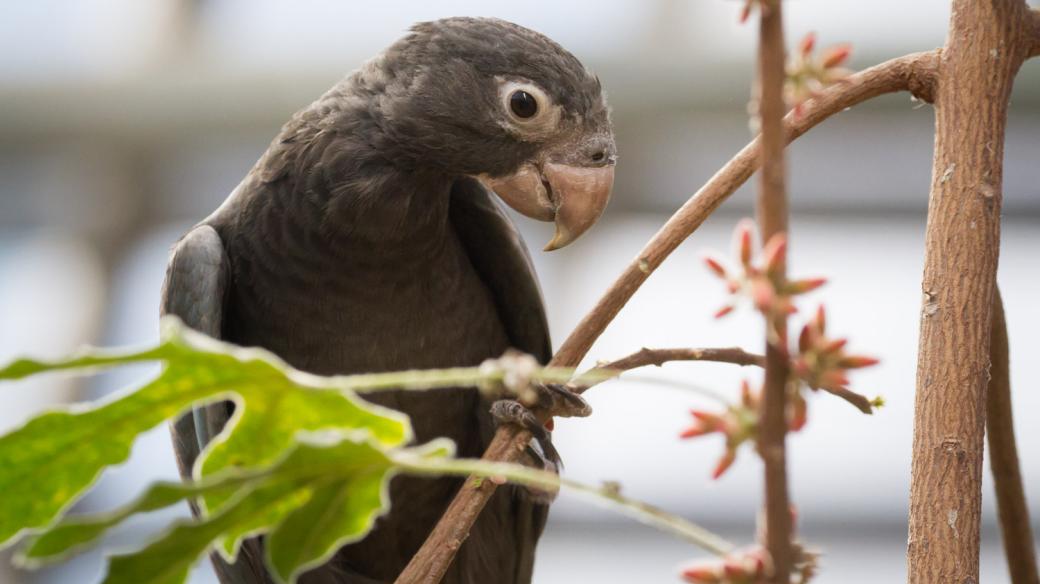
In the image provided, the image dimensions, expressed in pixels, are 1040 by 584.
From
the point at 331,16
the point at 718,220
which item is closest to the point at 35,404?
the point at 331,16

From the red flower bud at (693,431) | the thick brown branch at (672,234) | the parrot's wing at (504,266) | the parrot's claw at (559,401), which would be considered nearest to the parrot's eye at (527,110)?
the parrot's wing at (504,266)

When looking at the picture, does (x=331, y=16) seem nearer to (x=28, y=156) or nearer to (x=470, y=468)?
(x=28, y=156)

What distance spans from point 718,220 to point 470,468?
4.33 metres

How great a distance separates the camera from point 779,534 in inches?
22.4

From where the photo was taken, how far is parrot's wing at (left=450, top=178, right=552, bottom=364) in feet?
7.35

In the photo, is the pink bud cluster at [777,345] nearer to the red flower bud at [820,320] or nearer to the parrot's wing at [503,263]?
the red flower bud at [820,320]

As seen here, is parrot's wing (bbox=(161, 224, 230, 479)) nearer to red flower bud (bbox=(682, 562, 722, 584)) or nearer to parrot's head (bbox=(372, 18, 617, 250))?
parrot's head (bbox=(372, 18, 617, 250))

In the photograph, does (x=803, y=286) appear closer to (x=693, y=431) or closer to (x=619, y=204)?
(x=693, y=431)

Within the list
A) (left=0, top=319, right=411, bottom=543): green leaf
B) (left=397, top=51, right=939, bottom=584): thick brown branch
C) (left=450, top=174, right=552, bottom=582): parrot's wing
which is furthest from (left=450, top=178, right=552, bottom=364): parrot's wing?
(left=0, top=319, right=411, bottom=543): green leaf

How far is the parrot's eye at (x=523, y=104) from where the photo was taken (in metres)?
1.88

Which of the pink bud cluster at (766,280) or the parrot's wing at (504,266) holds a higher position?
the parrot's wing at (504,266)

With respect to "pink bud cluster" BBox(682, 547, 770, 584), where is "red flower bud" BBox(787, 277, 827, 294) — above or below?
above

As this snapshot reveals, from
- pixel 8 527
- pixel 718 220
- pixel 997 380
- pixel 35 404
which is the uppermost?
pixel 718 220

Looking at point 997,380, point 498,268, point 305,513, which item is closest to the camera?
point 305,513
